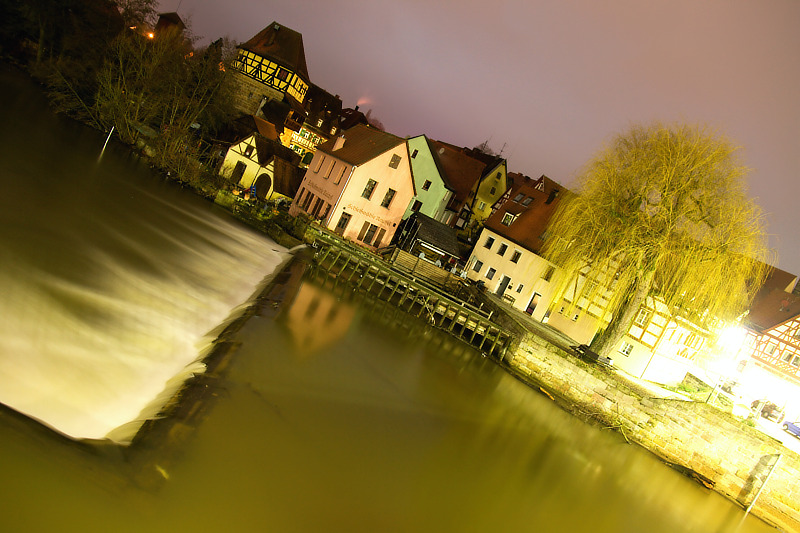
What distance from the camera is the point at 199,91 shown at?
123ft

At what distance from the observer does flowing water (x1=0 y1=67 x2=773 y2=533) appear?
639cm

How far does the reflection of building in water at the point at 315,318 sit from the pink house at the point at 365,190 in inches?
413

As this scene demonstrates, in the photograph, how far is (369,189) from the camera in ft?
103

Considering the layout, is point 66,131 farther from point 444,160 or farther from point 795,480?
point 795,480

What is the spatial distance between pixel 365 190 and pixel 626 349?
18135 millimetres

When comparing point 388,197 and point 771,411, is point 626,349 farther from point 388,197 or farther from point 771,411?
point 388,197

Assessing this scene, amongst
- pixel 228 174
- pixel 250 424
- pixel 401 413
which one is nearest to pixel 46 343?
pixel 250 424

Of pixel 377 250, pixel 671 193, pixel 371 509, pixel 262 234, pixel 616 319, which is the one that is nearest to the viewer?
pixel 371 509

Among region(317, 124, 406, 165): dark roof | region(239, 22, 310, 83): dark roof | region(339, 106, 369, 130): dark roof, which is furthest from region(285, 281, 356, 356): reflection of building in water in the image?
region(339, 106, 369, 130): dark roof

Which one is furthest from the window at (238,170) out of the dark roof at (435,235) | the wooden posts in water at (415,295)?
the dark roof at (435,235)

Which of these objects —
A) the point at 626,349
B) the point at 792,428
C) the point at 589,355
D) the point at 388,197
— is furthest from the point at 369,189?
the point at 792,428

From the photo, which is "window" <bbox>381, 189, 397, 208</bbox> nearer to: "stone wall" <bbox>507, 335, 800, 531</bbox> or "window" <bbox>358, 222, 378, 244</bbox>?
"window" <bbox>358, 222, 378, 244</bbox>

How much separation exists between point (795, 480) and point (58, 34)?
199 ft

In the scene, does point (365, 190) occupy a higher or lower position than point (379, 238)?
higher
